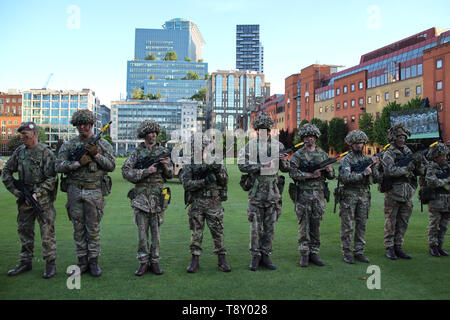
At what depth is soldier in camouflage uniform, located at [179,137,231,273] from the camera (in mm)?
5652

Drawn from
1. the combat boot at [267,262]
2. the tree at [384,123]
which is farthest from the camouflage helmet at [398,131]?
the tree at [384,123]

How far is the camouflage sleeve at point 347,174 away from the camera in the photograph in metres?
6.07

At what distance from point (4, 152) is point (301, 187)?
124m

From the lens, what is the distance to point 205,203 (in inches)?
224

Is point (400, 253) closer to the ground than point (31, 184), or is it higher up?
closer to the ground

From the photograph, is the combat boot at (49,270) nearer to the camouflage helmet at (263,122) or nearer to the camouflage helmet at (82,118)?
the camouflage helmet at (82,118)

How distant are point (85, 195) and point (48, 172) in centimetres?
71

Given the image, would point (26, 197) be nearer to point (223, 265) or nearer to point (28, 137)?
point (28, 137)

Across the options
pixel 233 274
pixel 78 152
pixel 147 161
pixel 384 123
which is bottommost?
pixel 233 274

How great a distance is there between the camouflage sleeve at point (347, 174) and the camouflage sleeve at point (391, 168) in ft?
2.25

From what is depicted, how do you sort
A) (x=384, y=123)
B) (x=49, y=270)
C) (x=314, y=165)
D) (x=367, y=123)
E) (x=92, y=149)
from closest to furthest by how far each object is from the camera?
(x=49, y=270) → (x=92, y=149) → (x=314, y=165) → (x=384, y=123) → (x=367, y=123)

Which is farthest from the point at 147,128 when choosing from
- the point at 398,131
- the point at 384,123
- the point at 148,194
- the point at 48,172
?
the point at 384,123

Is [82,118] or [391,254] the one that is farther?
[391,254]
